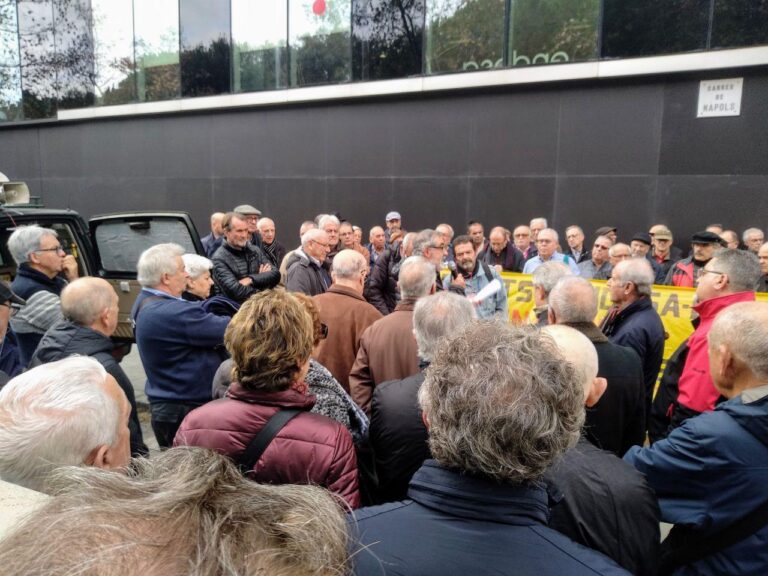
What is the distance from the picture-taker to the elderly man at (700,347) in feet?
10.6

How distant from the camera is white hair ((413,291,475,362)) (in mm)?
2711

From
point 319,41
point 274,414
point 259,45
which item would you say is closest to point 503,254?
point 274,414

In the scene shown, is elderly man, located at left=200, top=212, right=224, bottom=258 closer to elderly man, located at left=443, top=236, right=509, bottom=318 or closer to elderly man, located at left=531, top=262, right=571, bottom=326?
elderly man, located at left=443, top=236, right=509, bottom=318

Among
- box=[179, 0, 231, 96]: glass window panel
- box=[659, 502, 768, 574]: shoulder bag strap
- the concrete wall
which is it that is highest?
box=[179, 0, 231, 96]: glass window panel

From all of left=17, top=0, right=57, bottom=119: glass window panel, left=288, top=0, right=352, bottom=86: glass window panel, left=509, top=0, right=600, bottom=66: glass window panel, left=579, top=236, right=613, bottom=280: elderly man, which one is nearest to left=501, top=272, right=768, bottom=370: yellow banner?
left=579, top=236, right=613, bottom=280: elderly man

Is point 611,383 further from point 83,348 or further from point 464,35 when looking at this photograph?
point 464,35

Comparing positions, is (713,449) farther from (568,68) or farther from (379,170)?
(379,170)

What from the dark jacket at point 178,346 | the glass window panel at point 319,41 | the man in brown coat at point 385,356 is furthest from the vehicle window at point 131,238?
the glass window panel at point 319,41

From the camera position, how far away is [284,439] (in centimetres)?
203

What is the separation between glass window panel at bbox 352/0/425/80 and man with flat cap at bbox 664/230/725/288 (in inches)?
274

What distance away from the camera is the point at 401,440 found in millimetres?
2418

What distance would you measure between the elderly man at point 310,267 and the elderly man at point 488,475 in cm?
399

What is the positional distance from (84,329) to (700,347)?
3415mm

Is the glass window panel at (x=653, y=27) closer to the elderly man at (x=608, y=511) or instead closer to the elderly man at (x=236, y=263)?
the elderly man at (x=236, y=263)
